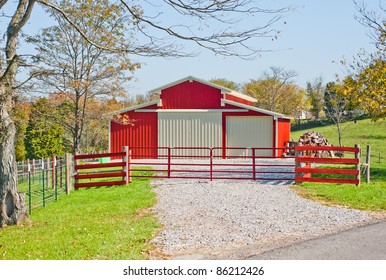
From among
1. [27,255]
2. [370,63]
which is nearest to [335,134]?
[370,63]

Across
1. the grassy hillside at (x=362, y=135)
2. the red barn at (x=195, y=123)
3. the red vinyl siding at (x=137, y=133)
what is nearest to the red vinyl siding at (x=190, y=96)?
the red barn at (x=195, y=123)

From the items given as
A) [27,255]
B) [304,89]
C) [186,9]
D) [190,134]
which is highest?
[304,89]

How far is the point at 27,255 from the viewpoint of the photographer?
297 inches

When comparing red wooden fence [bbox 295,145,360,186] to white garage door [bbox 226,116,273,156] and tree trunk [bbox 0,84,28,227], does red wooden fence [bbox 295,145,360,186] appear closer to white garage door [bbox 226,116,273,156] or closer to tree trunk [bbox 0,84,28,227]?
tree trunk [bbox 0,84,28,227]

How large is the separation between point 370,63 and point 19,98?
1446cm

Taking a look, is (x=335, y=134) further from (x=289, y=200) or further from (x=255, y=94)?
(x=289, y=200)

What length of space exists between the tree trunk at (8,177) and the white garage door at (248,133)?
17.7 m

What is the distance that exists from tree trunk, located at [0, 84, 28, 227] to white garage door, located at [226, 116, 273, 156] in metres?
17.7

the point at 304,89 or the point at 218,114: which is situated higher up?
the point at 304,89

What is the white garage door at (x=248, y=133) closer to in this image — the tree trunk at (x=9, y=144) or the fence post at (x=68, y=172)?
the fence post at (x=68, y=172)

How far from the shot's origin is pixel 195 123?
91.2ft

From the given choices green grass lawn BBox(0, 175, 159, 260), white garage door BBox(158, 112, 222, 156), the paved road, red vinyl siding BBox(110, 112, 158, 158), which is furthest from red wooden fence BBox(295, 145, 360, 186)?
red vinyl siding BBox(110, 112, 158, 158)

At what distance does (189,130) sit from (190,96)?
203 centimetres

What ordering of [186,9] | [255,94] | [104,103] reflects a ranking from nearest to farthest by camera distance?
[186,9] < [104,103] < [255,94]
